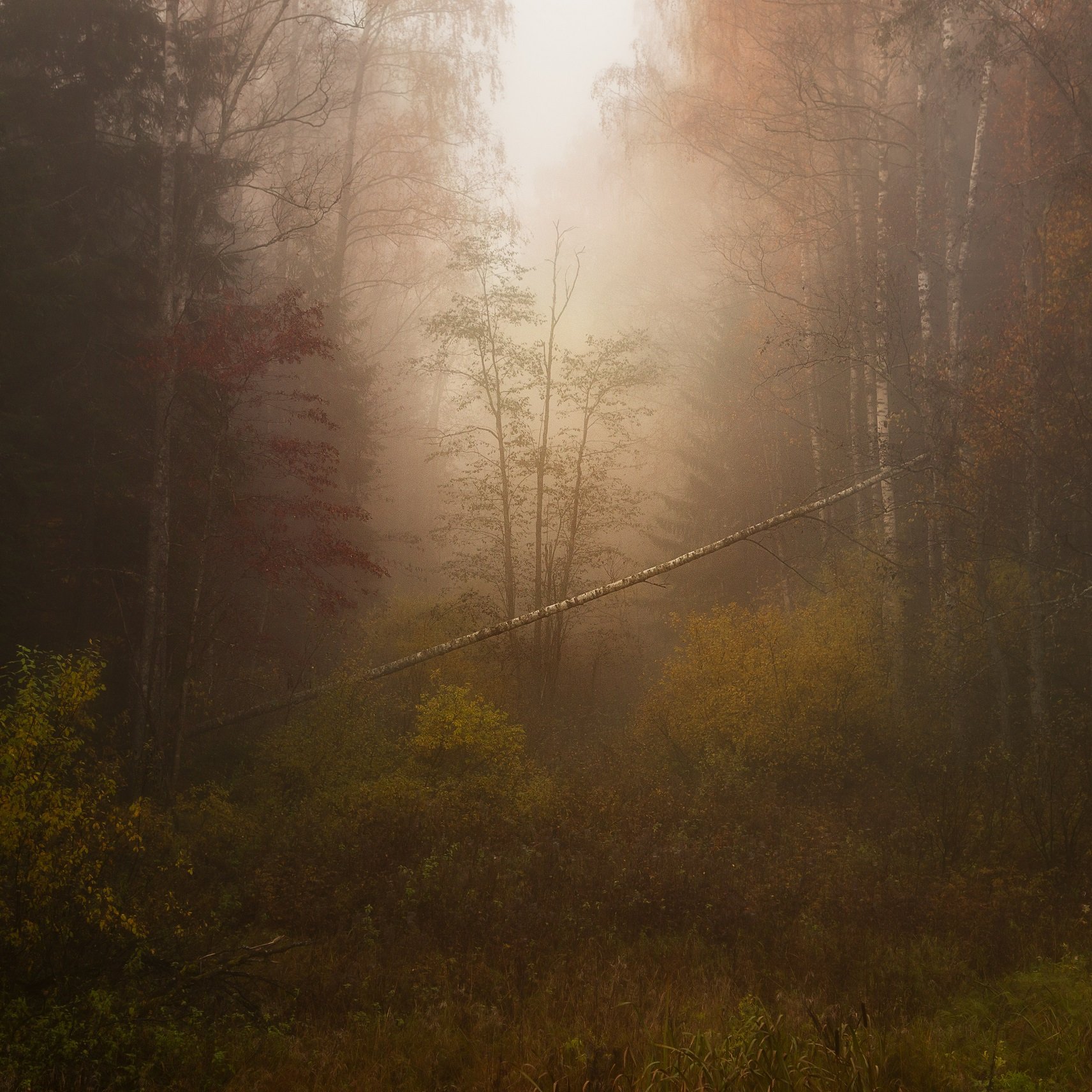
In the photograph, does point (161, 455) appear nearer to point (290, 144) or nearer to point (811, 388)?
point (811, 388)

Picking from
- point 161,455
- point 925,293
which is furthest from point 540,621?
point 925,293

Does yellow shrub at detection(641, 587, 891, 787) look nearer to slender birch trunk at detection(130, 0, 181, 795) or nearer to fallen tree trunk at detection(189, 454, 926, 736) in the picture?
fallen tree trunk at detection(189, 454, 926, 736)

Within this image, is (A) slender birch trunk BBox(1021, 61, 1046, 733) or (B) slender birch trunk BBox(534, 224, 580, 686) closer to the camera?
(A) slender birch trunk BBox(1021, 61, 1046, 733)

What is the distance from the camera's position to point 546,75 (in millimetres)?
44750

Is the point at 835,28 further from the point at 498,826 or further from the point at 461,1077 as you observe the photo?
the point at 461,1077

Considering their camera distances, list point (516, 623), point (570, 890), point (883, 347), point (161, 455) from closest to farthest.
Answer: point (570, 890), point (161, 455), point (516, 623), point (883, 347)

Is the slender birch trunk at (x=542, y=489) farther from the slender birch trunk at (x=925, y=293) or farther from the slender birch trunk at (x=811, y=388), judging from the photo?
the slender birch trunk at (x=925, y=293)

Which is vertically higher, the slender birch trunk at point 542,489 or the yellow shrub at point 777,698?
the slender birch trunk at point 542,489

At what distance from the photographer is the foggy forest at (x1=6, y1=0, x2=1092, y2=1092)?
236 inches

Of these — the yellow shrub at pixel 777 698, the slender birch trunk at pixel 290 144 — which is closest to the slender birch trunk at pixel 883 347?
the yellow shrub at pixel 777 698

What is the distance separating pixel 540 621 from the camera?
584 inches

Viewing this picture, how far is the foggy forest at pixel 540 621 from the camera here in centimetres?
598

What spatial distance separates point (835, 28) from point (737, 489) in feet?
30.8

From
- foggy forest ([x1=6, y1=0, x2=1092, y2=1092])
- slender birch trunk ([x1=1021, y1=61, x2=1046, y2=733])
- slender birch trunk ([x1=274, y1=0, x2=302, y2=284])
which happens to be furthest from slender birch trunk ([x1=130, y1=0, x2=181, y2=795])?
slender birch trunk ([x1=1021, y1=61, x2=1046, y2=733])
